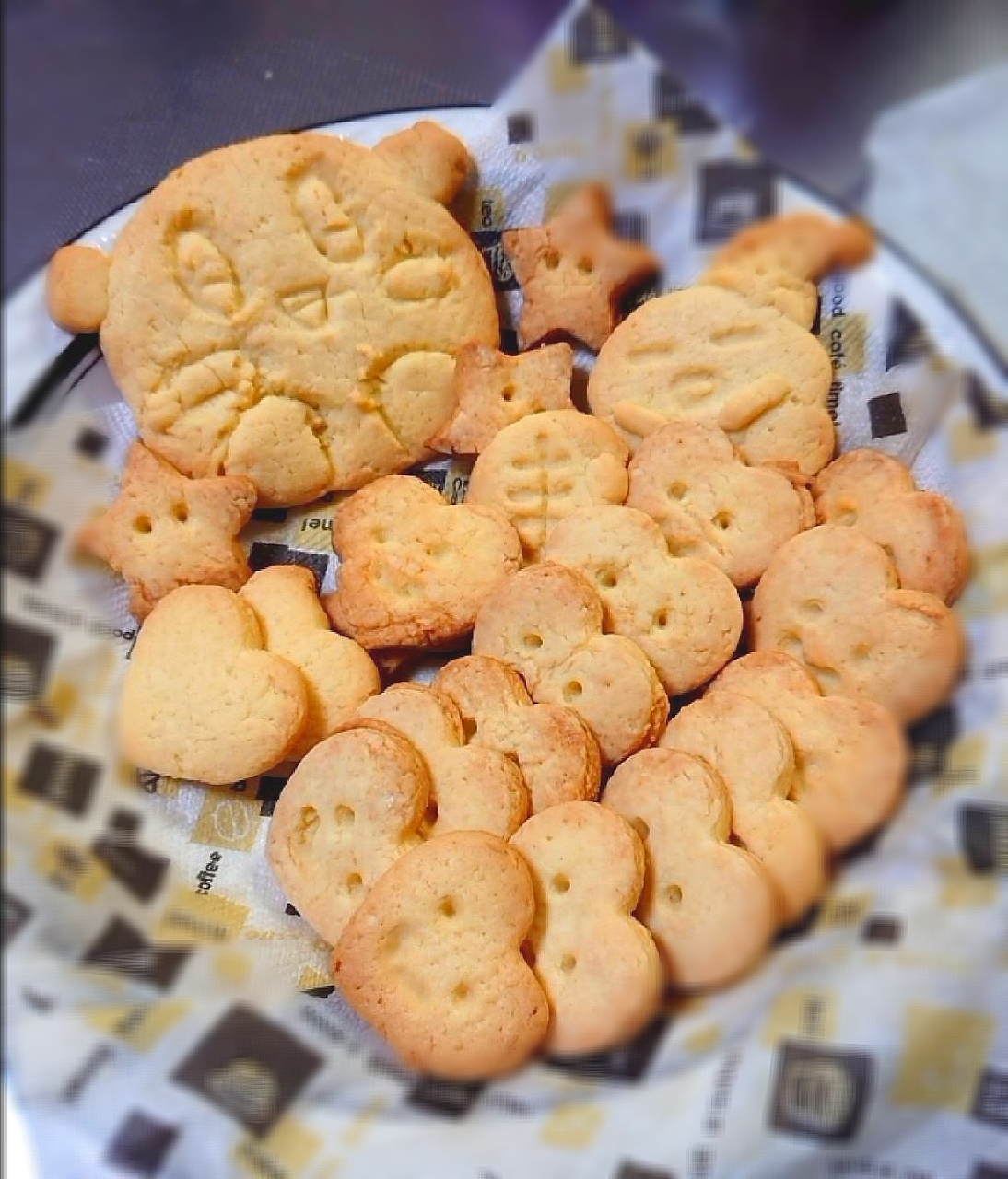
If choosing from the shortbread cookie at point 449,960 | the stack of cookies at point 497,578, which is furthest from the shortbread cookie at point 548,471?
the shortbread cookie at point 449,960

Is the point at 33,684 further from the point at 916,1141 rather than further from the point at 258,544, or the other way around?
the point at 916,1141

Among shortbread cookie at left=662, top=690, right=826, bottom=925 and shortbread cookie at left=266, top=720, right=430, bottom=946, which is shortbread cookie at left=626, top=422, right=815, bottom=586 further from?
shortbread cookie at left=266, top=720, right=430, bottom=946

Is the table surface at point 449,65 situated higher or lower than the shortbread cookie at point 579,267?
higher

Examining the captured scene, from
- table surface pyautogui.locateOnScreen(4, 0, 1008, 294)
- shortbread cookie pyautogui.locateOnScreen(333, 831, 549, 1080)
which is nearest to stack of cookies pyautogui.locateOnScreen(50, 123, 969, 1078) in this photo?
shortbread cookie pyautogui.locateOnScreen(333, 831, 549, 1080)

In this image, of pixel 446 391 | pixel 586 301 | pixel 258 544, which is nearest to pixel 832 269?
pixel 586 301

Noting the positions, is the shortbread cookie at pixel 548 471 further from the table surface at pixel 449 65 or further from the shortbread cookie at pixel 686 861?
the table surface at pixel 449 65

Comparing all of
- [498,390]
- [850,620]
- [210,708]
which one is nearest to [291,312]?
[498,390]

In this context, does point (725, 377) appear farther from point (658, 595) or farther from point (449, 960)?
point (449, 960)
